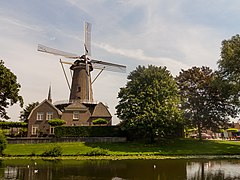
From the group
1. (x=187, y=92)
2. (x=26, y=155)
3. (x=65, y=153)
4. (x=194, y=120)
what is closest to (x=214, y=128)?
(x=194, y=120)

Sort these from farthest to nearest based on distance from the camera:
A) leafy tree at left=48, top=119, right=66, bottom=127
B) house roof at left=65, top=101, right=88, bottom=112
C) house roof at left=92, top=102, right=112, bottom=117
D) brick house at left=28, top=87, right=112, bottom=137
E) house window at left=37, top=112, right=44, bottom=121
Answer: house roof at left=92, top=102, right=112, bottom=117, house roof at left=65, top=101, right=88, bottom=112, house window at left=37, top=112, right=44, bottom=121, brick house at left=28, top=87, right=112, bottom=137, leafy tree at left=48, top=119, right=66, bottom=127

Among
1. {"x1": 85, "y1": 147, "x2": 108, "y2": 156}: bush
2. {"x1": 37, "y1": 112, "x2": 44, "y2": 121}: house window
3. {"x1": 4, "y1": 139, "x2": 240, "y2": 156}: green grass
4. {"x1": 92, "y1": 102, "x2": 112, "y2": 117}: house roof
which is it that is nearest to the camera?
{"x1": 85, "y1": 147, "x2": 108, "y2": 156}: bush

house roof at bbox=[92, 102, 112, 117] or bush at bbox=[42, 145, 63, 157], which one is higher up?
house roof at bbox=[92, 102, 112, 117]

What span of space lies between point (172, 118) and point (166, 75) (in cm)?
893

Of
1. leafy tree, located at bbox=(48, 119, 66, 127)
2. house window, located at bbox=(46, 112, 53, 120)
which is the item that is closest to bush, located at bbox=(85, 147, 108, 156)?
leafy tree, located at bbox=(48, 119, 66, 127)

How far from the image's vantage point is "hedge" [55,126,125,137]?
4728 centimetres

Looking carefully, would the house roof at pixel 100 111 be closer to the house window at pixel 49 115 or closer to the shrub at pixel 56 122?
the shrub at pixel 56 122

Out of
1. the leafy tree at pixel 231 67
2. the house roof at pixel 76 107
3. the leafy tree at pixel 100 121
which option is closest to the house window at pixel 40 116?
the house roof at pixel 76 107

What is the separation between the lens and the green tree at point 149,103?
135ft

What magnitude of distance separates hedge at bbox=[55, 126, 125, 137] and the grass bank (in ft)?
15.5

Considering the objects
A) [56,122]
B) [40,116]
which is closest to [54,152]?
[56,122]

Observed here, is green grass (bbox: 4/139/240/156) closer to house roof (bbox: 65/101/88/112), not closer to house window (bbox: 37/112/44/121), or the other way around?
house window (bbox: 37/112/44/121)

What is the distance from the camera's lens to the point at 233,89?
39062mm

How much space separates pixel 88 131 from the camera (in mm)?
47375
